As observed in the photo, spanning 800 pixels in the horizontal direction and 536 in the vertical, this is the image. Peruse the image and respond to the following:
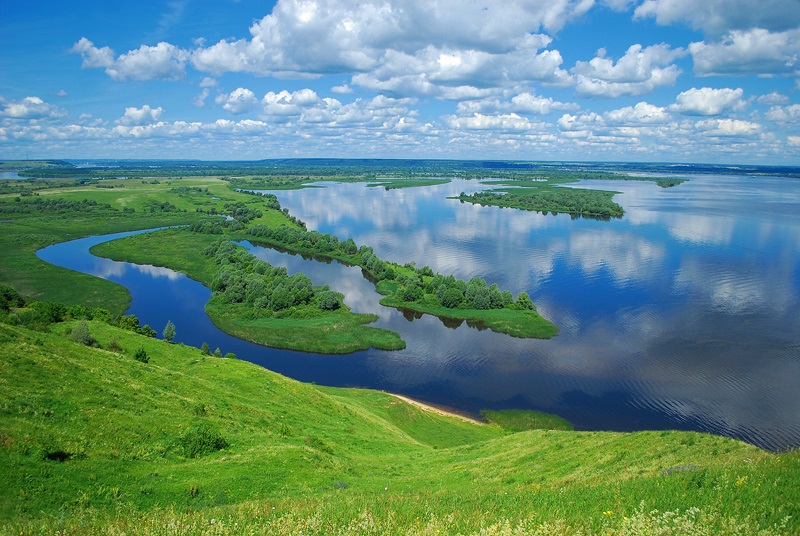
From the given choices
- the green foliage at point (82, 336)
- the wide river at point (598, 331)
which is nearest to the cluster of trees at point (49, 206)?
the wide river at point (598, 331)

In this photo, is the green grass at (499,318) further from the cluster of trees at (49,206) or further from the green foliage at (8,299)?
the cluster of trees at (49,206)

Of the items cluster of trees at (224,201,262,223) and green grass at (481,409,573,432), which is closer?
green grass at (481,409,573,432)

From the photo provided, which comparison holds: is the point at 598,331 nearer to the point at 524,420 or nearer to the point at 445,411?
the point at 524,420

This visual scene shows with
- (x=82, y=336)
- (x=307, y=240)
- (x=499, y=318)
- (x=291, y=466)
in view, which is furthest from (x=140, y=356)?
(x=307, y=240)

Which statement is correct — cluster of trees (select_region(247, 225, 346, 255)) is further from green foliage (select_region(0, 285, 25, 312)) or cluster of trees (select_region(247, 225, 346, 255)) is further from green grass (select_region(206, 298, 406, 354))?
green foliage (select_region(0, 285, 25, 312))

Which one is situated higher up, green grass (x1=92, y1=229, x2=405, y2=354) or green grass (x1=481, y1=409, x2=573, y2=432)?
green grass (x1=92, y1=229, x2=405, y2=354)

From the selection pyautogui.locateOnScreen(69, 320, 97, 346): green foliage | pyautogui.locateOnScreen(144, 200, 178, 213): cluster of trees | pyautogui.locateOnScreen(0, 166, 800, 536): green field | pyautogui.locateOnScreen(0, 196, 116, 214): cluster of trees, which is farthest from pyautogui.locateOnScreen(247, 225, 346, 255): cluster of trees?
pyautogui.locateOnScreen(0, 196, 116, 214): cluster of trees
